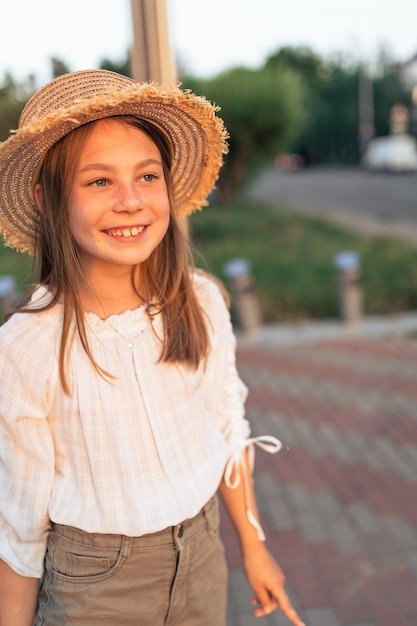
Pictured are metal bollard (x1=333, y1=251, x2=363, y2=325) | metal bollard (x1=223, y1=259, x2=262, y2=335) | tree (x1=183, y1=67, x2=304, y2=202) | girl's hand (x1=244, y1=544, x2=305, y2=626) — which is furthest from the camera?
tree (x1=183, y1=67, x2=304, y2=202)

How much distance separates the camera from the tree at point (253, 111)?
18.2 metres

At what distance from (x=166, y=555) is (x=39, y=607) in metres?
0.30

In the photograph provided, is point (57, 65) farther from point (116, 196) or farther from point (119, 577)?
point (119, 577)

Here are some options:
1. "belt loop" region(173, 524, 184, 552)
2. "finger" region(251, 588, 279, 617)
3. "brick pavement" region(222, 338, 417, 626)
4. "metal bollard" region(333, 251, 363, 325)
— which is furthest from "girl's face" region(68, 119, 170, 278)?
"metal bollard" region(333, 251, 363, 325)

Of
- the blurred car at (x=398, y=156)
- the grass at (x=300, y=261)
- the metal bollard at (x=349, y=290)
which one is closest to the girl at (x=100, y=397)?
the grass at (x=300, y=261)

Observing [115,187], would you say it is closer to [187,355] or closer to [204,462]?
[187,355]

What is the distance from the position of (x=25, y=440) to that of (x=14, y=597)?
0.34 m

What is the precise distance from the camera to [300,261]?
33.1 feet

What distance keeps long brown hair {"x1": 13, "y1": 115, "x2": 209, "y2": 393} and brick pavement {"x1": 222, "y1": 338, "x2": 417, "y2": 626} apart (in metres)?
1.61

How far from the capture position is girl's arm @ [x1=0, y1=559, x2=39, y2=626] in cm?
146

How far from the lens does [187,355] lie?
161 centimetres

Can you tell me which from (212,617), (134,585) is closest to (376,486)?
(212,617)

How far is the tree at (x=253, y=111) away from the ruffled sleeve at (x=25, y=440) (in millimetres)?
16939

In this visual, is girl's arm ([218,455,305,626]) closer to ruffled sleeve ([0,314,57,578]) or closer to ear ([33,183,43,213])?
ruffled sleeve ([0,314,57,578])
